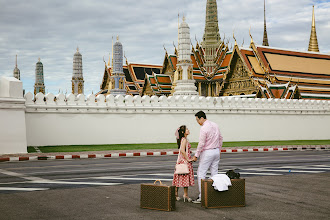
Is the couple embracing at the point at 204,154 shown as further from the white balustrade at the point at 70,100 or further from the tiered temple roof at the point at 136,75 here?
the tiered temple roof at the point at 136,75

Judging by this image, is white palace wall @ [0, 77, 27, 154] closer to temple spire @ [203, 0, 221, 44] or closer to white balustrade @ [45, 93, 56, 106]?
white balustrade @ [45, 93, 56, 106]

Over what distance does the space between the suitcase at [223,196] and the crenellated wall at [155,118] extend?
48.1ft

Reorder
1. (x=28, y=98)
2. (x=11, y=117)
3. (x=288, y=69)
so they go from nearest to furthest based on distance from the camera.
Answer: (x=11, y=117) → (x=28, y=98) → (x=288, y=69)

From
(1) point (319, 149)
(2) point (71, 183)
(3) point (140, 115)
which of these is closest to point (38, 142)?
(3) point (140, 115)

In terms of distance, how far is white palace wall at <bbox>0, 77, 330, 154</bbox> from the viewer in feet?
62.7

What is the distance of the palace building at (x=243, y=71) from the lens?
115 feet

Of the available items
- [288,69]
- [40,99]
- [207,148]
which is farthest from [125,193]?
[288,69]

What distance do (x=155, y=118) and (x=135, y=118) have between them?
1.11 m

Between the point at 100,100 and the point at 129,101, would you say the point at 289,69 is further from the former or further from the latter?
the point at 100,100

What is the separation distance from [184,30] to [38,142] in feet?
58.6

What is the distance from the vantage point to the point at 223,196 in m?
7.94

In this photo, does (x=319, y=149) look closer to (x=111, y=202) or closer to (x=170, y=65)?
(x=111, y=202)

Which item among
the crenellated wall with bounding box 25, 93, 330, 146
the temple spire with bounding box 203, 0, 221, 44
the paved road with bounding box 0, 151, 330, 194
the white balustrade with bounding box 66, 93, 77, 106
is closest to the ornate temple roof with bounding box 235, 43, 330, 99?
the crenellated wall with bounding box 25, 93, 330, 146

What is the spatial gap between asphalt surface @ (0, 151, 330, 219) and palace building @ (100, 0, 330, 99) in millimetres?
19712
